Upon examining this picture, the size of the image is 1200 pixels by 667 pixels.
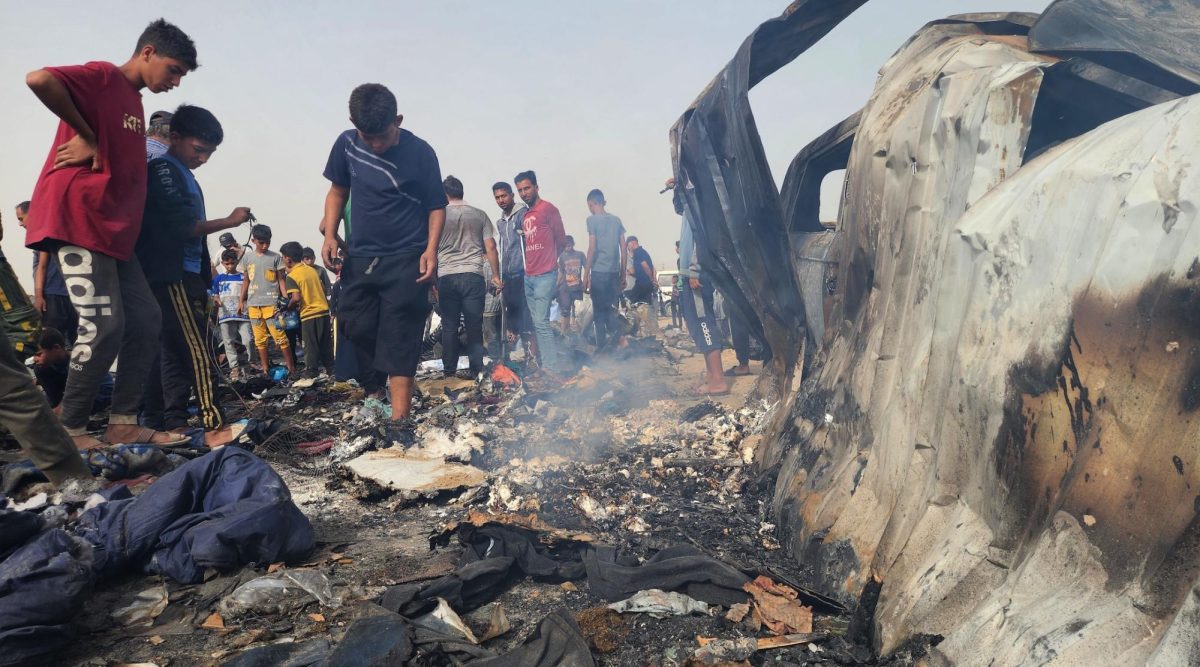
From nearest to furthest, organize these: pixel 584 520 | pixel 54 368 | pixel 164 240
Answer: pixel 584 520, pixel 164 240, pixel 54 368

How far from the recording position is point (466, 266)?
741 centimetres

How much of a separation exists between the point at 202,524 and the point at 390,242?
244cm

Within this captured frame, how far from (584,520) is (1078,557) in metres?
2.10

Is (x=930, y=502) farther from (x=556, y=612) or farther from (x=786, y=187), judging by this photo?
(x=786, y=187)

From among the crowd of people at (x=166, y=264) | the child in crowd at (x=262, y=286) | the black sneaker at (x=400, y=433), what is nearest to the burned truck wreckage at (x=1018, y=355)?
the black sneaker at (x=400, y=433)

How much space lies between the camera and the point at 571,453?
450 cm

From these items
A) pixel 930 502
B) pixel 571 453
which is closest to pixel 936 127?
pixel 930 502

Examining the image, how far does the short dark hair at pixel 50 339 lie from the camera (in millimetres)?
5344

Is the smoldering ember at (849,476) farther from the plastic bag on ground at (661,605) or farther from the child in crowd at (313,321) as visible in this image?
the child in crowd at (313,321)

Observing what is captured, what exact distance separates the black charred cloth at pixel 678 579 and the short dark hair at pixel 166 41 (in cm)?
332

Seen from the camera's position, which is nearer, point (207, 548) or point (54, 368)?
point (207, 548)

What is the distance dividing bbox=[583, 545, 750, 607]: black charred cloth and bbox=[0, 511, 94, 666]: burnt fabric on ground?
1536 millimetres

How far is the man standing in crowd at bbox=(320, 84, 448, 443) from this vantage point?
4648mm

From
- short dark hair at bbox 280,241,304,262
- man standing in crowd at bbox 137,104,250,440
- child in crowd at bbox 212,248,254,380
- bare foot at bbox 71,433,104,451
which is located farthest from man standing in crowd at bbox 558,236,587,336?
bare foot at bbox 71,433,104,451
